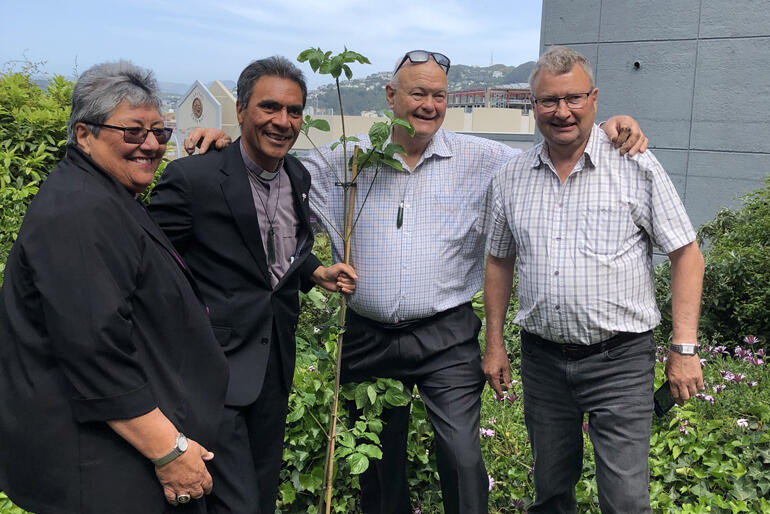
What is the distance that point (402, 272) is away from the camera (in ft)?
9.78

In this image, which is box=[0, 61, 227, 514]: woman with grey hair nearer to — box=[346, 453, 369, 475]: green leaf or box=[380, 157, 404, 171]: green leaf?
box=[346, 453, 369, 475]: green leaf

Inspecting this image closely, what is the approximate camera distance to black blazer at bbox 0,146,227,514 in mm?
1693

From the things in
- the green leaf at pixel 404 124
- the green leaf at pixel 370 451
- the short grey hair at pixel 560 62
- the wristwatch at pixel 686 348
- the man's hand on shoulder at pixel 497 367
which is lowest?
the green leaf at pixel 370 451

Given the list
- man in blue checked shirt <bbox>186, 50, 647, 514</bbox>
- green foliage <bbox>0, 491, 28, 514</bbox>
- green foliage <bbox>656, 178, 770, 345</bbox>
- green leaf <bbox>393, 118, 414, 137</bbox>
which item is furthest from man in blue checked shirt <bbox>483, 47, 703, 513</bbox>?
green foliage <bbox>656, 178, 770, 345</bbox>

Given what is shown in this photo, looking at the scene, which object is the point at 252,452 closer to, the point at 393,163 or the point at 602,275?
the point at 393,163

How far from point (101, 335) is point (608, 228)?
187cm

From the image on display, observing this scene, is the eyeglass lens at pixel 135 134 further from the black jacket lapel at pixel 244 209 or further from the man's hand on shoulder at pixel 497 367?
the man's hand on shoulder at pixel 497 367

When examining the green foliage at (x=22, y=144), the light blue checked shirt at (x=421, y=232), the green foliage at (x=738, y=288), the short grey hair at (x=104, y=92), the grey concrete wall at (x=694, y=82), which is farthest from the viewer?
the grey concrete wall at (x=694, y=82)

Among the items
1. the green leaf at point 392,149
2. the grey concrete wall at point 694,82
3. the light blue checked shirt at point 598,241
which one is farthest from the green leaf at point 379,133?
the grey concrete wall at point 694,82

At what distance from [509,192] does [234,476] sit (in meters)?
1.56

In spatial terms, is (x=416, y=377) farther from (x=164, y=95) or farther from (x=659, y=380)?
(x=659, y=380)

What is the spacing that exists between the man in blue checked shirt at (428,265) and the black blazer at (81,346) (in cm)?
125

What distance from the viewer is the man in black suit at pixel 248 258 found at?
8.18ft

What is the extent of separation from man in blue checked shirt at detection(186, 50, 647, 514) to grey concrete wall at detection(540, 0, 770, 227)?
6.13 m
